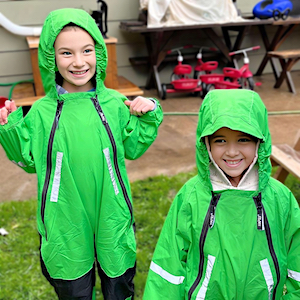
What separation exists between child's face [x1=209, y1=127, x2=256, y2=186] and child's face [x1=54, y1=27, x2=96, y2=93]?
2.07 feet

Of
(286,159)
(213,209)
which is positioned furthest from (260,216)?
(286,159)

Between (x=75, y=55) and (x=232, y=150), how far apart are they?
77 cm

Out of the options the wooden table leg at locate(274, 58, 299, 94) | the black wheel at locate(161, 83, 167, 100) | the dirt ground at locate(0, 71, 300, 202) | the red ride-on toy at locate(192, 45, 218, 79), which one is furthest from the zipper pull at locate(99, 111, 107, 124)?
the wooden table leg at locate(274, 58, 299, 94)

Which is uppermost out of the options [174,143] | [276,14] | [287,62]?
[276,14]

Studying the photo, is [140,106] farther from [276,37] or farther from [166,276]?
[276,37]

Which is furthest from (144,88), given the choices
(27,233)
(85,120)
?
(85,120)

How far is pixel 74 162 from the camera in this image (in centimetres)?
179

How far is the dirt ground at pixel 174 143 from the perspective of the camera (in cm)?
388

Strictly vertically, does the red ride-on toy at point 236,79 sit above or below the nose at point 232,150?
below

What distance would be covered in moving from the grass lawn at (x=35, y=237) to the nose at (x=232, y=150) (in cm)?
127

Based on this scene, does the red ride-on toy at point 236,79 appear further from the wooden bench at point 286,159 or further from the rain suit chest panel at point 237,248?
the rain suit chest panel at point 237,248

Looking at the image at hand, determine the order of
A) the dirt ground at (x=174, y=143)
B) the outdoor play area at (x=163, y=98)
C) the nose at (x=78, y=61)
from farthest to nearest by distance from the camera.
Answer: the dirt ground at (x=174, y=143) < the outdoor play area at (x=163, y=98) < the nose at (x=78, y=61)

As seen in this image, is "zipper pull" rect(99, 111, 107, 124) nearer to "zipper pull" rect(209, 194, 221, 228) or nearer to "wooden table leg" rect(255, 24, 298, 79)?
"zipper pull" rect(209, 194, 221, 228)

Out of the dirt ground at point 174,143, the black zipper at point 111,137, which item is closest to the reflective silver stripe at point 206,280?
the black zipper at point 111,137
